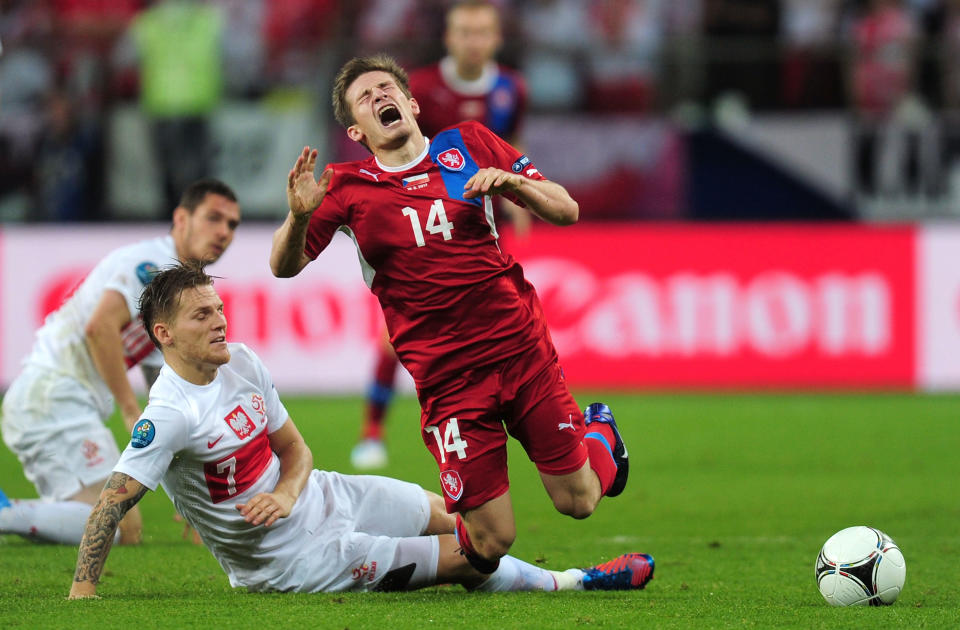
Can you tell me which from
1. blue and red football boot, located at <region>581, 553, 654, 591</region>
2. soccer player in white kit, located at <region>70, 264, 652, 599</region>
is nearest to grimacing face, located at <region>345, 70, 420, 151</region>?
soccer player in white kit, located at <region>70, 264, 652, 599</region>

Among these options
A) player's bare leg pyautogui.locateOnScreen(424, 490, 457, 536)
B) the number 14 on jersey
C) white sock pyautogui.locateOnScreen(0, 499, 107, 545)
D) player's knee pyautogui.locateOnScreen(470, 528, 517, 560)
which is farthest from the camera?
white sock pyautogui.locateOnScreen(0, 499, 107, 545)

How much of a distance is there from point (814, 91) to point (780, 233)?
6.33 feet

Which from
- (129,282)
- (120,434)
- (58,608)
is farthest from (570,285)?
(58,608)

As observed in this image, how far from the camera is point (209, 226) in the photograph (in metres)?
6.38

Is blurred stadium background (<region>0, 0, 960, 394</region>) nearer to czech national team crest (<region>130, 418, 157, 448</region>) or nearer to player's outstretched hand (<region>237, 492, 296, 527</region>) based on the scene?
player's outstretched hand (<region>237, 492, 296, 527</region>)

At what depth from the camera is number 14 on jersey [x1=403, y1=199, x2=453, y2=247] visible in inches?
202

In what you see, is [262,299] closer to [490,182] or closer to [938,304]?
[938,304]

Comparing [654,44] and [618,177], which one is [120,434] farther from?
[654,44]

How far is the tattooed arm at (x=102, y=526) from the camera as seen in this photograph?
463cm

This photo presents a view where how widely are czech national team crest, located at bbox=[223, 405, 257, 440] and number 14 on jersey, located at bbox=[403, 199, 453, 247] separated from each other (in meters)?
0.88

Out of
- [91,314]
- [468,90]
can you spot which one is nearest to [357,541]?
[91,314]

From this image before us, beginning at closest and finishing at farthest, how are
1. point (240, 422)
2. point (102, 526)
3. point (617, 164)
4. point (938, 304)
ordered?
point (102, 526), point (240, 422), point (938, 304), point (617, 164)

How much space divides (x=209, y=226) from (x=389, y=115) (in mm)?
1521

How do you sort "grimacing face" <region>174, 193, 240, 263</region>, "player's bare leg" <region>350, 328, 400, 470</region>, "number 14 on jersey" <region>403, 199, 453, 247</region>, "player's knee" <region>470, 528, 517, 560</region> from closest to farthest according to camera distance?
A: 1. "player's knee" <region>470, 528, 517, 560</region>
2. "number 14 on jersey" <region>403, 199, 453, 247</region>
3. "grimacing face" <region>174, 193, 240, 263</region>
4. "player's bare leg" <region>350, 328, 400, 470</region>
